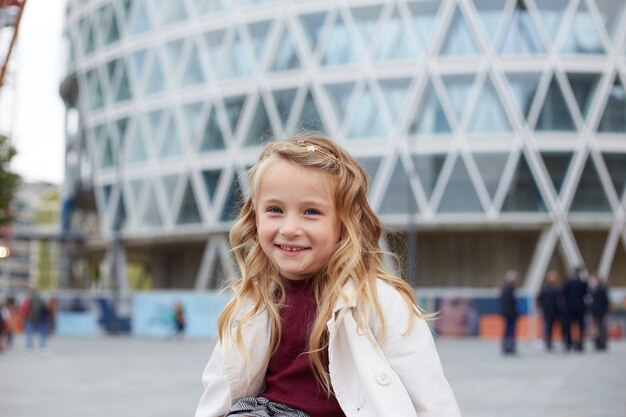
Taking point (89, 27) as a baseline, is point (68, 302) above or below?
below

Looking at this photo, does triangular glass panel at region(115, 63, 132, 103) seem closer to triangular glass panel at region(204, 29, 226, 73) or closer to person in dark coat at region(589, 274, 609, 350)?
triangular glass panel at region(204, 29, 226, 73)

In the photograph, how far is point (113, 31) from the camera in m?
48.5

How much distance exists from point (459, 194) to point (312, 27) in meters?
10.2

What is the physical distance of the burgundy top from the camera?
2453mm

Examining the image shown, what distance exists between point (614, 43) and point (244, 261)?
3867 cm

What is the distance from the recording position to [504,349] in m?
20.0

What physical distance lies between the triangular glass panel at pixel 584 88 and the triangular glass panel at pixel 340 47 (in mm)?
9463

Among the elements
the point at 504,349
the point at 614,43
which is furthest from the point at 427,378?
the point at 614,43

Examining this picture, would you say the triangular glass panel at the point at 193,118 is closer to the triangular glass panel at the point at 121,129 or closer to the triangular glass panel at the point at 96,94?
the triangular glass panel at the point at 121,129

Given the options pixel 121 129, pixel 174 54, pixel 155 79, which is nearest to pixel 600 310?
pixel 174 54

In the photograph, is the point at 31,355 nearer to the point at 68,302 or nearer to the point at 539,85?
the point at 68,302

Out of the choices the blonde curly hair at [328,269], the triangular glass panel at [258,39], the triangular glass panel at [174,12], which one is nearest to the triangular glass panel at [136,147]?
the triangular glass panel at [174,12]

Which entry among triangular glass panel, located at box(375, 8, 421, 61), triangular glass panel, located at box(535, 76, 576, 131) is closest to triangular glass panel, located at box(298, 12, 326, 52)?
triangular glass panel, located at box(375, 8, 421, 61)

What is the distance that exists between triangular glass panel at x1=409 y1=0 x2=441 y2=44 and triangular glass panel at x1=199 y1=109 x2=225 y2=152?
10.5 meters
